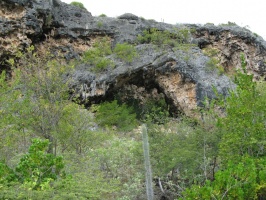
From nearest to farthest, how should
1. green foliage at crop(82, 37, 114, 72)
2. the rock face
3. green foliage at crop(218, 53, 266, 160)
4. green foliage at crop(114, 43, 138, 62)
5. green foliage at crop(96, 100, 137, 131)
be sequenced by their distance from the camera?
green foliage at crop(218, 53, 266, 160) → the rock face → green foliage at crop(96, 100, 137, 131) → green foliage at crop(82, 37, 114, 72) → green foliage at crop(114, 43, 138, 62)

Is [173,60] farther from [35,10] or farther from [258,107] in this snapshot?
[258,107]

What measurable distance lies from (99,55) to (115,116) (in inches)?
225

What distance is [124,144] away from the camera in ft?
42.3

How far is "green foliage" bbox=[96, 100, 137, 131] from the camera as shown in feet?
73.2

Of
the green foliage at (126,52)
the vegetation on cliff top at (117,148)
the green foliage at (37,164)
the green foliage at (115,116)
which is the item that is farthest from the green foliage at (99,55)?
the green foliage at (37,164)

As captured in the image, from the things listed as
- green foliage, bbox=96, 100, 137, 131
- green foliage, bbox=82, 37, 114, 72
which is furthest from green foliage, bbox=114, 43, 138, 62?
green foliage, bbox=96, 100, 137, 131

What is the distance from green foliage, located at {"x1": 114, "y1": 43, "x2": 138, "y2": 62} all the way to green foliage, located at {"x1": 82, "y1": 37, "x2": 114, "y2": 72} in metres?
1.04

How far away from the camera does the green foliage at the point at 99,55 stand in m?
24.1

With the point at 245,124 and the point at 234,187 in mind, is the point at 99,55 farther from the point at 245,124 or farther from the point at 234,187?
the point at 234,187

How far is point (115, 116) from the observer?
75.8ft

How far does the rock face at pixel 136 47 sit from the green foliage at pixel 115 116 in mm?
976

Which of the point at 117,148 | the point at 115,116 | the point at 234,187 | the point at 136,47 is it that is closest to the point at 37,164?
the point at 234,187

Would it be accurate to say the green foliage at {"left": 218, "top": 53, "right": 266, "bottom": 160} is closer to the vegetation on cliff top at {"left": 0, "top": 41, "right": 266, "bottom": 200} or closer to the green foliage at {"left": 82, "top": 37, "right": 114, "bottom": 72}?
the vegetation on cliff top at {"left": 0, "top": 41, "right": 266, "bottom": 200}

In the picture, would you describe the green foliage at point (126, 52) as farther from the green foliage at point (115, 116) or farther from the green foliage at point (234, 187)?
the green foliage at point (234, 187)
